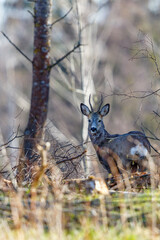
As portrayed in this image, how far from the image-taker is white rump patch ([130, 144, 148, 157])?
30.4ft

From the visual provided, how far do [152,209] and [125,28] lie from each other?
34.1 metres

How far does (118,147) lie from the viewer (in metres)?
9.93

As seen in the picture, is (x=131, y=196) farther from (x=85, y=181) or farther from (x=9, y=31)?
(x=9, y=31)

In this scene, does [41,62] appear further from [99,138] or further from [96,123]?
[99,138]

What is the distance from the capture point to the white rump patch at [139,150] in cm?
927

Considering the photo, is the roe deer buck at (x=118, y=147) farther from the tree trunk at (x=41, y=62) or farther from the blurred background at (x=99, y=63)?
the blurred background at (x=99, y=63)

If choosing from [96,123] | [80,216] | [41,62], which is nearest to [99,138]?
[96,123]

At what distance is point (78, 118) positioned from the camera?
31.8 m

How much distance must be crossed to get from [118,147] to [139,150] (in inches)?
26.5

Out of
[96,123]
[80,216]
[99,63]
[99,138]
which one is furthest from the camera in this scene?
[99,63]

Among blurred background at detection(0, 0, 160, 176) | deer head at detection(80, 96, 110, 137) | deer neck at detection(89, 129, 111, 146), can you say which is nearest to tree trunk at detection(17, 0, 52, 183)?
deer head at detection(80, 96, 110, 137)

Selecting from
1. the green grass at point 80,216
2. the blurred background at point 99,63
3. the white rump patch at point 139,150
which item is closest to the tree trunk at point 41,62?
the white rump patch at point 139,150

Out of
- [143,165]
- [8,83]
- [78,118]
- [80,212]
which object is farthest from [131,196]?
[8,83]

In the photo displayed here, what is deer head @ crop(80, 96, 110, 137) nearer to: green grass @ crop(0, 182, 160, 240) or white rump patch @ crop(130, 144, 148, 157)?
white rump patch @ crop(130, 144, 148, 157)
